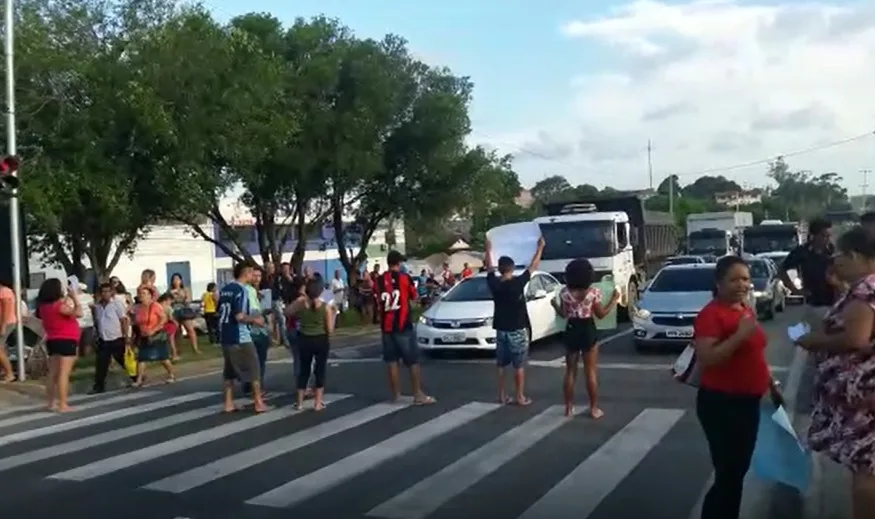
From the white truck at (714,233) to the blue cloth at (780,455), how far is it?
36144 mm

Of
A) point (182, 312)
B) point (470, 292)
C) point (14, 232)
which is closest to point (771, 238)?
point (470, 292)

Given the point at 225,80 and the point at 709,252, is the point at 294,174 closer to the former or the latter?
the point at 225,80

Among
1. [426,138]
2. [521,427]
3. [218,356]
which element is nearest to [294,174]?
[426,138]

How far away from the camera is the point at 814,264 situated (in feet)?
39.2

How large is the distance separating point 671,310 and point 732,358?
13.1 meters

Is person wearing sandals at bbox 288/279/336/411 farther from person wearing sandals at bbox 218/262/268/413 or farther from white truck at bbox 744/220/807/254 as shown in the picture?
white truck at bbox 744/220/807/254

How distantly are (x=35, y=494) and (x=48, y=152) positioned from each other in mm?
16357

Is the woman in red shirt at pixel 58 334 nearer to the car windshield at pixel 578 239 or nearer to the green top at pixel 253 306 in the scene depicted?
the green top at pixel 253 306

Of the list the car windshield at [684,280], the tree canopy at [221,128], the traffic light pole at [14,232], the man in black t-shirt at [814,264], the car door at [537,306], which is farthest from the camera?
the tree canopy at [221,128]

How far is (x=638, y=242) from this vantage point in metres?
31.8

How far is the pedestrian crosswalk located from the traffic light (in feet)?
14.0

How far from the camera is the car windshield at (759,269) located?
83.1ft

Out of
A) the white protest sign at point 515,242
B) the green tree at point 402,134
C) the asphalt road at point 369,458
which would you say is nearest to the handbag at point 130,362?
the asphalt road at point 369,458

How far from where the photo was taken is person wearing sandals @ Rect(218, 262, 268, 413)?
1296 cm
